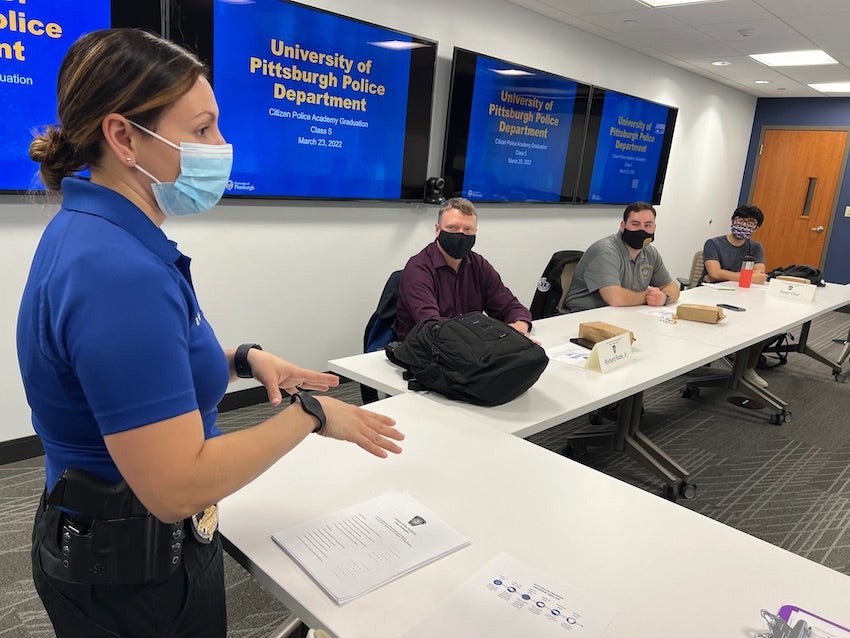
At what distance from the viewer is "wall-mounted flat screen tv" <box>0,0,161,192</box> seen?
2246mm

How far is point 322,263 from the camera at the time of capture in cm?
354

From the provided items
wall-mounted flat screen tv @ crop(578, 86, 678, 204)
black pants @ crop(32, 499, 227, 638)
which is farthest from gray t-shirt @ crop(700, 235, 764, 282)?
black pants @ crop(32, 499, 227, 638)

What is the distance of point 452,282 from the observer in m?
2.64

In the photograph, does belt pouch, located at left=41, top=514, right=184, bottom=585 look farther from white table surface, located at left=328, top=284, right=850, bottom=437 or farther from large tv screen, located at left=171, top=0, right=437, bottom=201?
large tv screen, located at left=171, top=0, right=437, bottom=201

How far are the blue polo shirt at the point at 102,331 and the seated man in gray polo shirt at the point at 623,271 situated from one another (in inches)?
109

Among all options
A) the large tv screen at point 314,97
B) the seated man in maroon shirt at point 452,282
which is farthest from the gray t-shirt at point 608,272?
the large tv screen at point 314,97

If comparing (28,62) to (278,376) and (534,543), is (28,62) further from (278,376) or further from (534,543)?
(534,543)

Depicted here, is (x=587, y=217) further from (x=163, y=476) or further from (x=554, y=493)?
Answer: (x=163, y=476)

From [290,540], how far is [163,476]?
403 millimetres

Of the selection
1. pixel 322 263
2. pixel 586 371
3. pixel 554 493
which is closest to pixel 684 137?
pixel 322 263

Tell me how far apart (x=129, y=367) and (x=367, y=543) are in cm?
56

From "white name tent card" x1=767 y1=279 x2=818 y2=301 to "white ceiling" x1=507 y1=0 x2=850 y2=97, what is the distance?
1.75m

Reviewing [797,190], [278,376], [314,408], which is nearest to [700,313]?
[278,376]

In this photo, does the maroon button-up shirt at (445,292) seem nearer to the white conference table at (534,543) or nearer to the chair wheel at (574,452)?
the chair wheel at (574,452)
